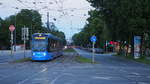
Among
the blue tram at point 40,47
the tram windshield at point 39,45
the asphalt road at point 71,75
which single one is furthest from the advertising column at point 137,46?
the asphalt road at point 71,75

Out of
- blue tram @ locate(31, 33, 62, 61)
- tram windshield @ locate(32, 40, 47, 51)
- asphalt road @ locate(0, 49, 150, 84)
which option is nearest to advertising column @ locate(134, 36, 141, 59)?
blue tram @ locate(31, 33, 62, 61)

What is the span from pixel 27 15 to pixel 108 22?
86.2 m

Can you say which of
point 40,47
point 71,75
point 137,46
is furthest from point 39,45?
point 137,46

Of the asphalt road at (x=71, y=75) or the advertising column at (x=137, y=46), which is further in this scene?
the advertising column at (x=137, y=46)

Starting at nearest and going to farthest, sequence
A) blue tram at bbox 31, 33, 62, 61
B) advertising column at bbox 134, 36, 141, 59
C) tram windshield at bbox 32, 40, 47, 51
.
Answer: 1. blue tram at bbox 31, 33, 62, 61
2. tram windshield at bbox 32, 40, 47, 51
3. advertising column at bbox 134, 36, 141, 59

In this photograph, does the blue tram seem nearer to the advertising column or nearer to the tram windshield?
the tram windshield

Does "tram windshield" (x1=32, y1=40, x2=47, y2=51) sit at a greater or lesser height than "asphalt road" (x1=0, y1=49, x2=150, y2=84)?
greater

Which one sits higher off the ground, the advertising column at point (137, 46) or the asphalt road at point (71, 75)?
the advertising column at point (137, 46)

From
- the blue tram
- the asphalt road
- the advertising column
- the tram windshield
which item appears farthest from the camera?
→ the advertising column

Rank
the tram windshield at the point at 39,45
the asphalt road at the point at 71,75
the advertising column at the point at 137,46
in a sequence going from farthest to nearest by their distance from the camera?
the advertising column at the point at 137,46 < the tram windshield at the point at 39,45 < the asphalt road at the point at 71,75

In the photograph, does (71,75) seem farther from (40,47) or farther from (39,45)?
(39,45)

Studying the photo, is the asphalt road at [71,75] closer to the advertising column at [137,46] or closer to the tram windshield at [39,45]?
the tram windshield at [39,45]

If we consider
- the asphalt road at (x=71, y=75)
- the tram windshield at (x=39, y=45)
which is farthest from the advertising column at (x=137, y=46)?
the asphalt road at (x=71, y=75)

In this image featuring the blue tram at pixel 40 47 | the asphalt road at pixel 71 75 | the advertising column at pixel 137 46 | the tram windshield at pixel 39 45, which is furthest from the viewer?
the advertising column at pixel 137 46
